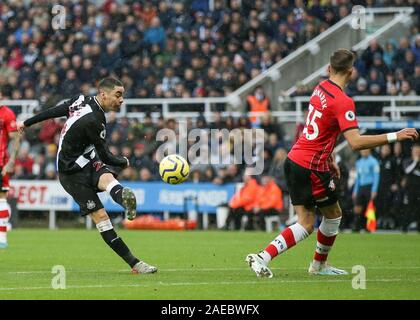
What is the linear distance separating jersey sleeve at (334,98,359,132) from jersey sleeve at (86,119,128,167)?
2650 mm

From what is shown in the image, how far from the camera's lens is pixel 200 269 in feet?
39.2

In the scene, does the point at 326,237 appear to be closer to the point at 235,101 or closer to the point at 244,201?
the point at 244,201

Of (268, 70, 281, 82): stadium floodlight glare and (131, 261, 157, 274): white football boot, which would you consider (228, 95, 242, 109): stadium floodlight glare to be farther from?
(131, 261, 157, 274): white football boot

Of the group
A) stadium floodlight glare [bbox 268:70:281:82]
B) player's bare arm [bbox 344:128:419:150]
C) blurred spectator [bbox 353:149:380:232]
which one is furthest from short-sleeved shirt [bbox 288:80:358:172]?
stadium floodlight glare [bbox 268:70:281:82]

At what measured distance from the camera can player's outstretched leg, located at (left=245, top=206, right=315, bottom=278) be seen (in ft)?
33.9

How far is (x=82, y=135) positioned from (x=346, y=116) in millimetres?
3029

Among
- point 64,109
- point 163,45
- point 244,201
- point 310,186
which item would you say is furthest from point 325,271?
point 163,45

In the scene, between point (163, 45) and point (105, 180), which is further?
point (163, 45)

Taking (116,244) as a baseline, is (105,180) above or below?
above

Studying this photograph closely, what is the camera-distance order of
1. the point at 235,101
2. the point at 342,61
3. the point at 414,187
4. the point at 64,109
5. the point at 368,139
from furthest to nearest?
the point at 235,101, the point at 414,187, the point at 64,109, the point at 342,61, the point at 368,139

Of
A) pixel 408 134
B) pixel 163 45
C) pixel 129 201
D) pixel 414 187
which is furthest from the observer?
pixel 163 45

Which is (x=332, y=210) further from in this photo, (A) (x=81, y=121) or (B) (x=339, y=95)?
(A) (x=81, y=121)

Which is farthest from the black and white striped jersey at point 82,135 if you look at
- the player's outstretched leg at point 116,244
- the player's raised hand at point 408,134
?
the player's raised hand at point 408,134

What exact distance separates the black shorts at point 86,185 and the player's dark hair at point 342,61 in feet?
9.46
